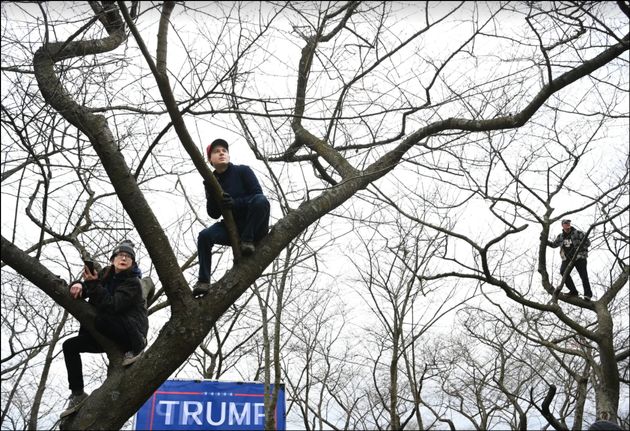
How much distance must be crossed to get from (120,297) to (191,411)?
5700 millimetres

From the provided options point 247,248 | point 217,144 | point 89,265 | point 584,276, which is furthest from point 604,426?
point 584,276

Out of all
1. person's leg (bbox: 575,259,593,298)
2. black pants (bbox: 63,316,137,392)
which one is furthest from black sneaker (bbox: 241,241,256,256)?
person's leg (bbox: 575,259,593,298)

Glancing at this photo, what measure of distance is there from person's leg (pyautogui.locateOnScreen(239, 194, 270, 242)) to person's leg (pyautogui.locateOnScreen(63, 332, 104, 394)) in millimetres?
1192

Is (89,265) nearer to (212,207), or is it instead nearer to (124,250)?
(124,250)

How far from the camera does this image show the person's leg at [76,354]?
11.0 ft

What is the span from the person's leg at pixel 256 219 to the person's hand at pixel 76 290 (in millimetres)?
965

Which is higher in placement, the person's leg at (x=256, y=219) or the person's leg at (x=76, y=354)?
the person's leg at (x=256, y=219)

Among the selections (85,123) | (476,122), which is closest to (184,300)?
(85,123)

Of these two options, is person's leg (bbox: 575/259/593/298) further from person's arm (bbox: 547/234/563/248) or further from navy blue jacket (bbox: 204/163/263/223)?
navy blue jacket (bbox: 204/163/263/223)

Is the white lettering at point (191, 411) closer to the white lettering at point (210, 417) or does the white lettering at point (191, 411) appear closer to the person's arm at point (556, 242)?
the white lettering at point (210, 417)

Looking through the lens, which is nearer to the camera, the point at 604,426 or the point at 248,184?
the point at 604,426

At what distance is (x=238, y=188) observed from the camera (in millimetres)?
3717

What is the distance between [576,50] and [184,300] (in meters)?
3.96

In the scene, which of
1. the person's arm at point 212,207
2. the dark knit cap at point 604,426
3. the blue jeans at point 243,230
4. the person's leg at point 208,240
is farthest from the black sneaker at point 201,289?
the dark knit cap at point 604,426
